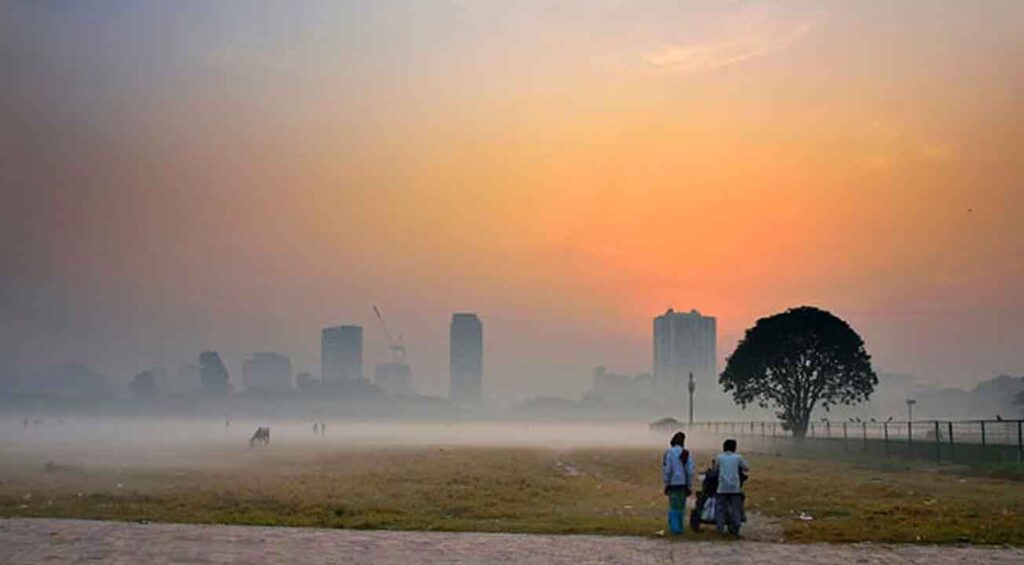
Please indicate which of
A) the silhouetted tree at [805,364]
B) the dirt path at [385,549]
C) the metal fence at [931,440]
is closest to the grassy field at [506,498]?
the dirt path at [385,549]

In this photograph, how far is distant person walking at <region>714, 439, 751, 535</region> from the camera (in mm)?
22500

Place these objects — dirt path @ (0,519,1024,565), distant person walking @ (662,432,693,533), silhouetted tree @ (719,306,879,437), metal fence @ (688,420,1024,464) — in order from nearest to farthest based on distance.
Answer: dirt path @ (0,519,1024,565) < distant person walking @ (662,432,693,533) < metal fence @ (688,420,1024,464) < silhouetted tree @ (719,306,879,437)

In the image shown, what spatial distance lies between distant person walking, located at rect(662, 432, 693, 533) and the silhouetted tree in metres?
68.5

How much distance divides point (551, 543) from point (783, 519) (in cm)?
830

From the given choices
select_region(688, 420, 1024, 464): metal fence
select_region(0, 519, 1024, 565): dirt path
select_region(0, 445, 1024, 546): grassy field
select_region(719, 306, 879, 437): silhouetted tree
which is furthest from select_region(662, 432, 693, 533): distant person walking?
select_region(719, 306, 879, 437): silhouetted tree

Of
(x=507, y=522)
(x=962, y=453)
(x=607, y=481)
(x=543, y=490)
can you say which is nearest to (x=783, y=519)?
(x=507, y=522)

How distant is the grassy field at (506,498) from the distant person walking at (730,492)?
579mm

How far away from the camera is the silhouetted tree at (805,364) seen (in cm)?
9012

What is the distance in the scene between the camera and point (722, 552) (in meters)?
20.0

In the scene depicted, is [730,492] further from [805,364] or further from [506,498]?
[805,364]

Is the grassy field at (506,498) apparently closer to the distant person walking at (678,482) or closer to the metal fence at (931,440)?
the distant person walking at (678,482)

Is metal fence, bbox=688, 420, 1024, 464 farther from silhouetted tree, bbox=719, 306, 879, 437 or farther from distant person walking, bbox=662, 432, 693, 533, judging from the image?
distant person walking, bbox=662, 432, 693, 533

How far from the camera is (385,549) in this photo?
20062 mm

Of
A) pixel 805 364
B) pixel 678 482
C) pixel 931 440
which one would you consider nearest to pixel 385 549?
pixel 678 482
